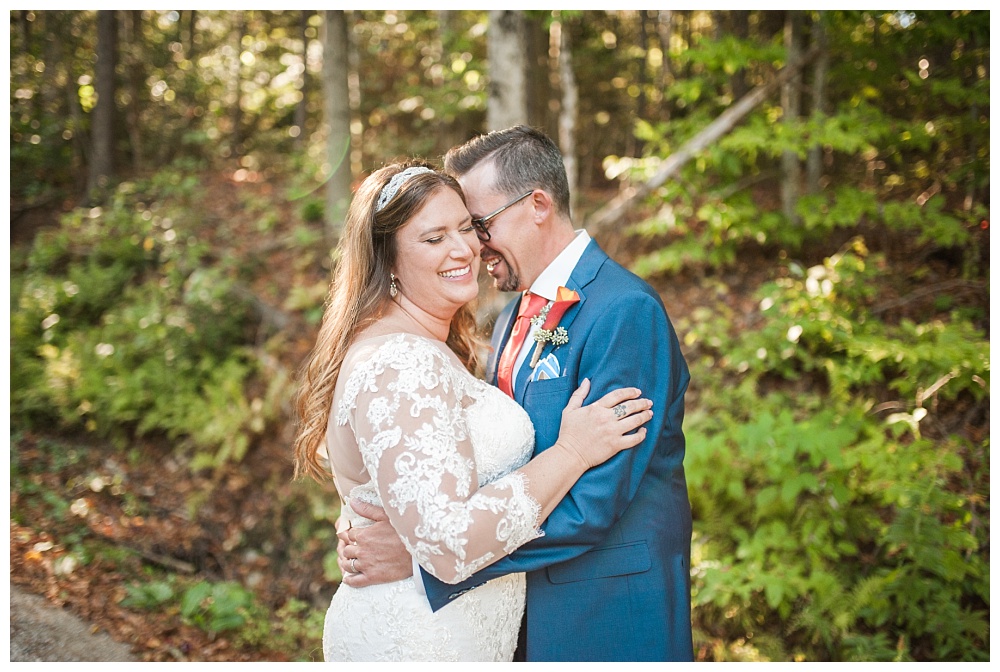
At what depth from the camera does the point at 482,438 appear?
2174 millimetres

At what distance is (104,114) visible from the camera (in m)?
11.2

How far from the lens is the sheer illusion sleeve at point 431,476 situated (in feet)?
6.16

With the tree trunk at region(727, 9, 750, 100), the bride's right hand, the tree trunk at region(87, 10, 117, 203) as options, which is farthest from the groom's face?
the tree trunk at region(87, 10, 117, 203)

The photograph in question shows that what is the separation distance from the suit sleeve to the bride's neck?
555 mm

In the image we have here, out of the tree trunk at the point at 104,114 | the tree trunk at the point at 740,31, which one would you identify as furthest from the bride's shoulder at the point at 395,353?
the tree trunk at the point at 104,114

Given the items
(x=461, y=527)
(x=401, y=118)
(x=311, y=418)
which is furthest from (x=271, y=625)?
(x=401, y=118)

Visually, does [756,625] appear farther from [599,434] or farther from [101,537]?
[101,537]

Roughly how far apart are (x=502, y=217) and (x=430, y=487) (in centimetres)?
111

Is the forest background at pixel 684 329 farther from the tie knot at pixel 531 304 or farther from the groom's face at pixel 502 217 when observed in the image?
the tie knot at pixel 531 304

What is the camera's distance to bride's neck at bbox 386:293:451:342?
7.64ft

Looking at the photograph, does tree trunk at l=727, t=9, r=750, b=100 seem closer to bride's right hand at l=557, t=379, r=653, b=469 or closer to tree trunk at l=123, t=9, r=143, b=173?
bride's right hand at l=557, t=379, r=653, b=469

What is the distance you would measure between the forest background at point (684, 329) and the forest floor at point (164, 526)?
3 cm

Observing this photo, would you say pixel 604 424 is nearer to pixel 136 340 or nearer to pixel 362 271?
pixel 362 271

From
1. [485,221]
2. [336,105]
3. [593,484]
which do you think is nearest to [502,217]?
[485,221]
